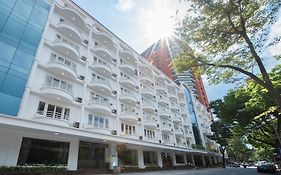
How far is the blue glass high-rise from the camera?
43.3 feet

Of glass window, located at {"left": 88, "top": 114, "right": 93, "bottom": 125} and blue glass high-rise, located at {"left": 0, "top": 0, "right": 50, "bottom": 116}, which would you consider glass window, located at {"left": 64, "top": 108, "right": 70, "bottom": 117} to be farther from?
blue glass high-rise, located at {"left": 0, "top": 0, "right": 50, "bottom": 116}

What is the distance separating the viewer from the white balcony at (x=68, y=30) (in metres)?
20.0

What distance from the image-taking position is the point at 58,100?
16.8 metres

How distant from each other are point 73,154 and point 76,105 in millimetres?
4847

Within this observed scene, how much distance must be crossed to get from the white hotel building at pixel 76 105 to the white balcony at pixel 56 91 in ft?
0.23

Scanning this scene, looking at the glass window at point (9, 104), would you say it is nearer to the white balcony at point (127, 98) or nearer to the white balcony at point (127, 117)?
the white balcony at point (127, 117)

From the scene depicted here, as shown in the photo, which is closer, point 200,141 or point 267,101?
point 267,101

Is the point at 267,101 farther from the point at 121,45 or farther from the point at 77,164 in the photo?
the point at 121,45

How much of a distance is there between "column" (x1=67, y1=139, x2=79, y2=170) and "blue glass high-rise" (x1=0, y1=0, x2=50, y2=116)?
6.15 m

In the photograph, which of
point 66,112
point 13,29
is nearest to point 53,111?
point 66,112

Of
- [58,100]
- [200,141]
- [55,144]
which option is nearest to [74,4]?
[58,100]

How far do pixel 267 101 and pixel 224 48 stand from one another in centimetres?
1096

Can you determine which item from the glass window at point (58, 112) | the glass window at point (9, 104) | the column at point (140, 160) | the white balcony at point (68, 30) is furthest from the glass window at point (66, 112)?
the column at point (140, 160)

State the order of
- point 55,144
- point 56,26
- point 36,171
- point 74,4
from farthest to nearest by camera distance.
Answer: point 74,4 → point 56,26 → point 55,144 → point 36,171
